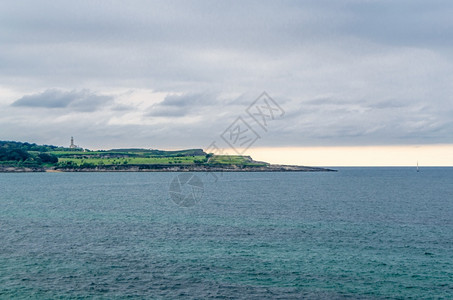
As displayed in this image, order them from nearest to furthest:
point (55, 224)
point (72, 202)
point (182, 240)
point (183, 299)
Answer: point (183, 299)
point (182, 240)
point (55, 224)
point (72, 202)

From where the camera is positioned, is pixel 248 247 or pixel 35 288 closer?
pixel 35 288

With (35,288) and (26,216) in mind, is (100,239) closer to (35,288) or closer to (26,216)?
(35,288)

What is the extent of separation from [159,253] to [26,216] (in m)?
42.3

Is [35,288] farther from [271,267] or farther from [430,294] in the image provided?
[430,294]

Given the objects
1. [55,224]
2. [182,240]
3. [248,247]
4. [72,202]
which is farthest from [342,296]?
[72,202]

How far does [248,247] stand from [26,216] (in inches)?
1917

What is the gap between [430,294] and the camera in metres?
35.9

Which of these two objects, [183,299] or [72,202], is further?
[72,202]

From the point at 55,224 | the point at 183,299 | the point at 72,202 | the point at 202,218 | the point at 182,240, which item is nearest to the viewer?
the point at 183,299

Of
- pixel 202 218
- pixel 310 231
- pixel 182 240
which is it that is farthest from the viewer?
pixel 202 218

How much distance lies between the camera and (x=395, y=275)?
40750mm

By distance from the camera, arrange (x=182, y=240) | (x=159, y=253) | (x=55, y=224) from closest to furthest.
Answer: (x=159, y=253)
(x=182, y=240)
(x=55, y=224)

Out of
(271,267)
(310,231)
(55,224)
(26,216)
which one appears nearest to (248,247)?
(271,267)

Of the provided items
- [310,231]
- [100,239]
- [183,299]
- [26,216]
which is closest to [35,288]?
[183,299]
